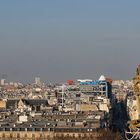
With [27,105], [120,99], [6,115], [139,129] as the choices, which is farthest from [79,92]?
[139,129]

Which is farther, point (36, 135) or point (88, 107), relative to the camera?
point (88, 107)

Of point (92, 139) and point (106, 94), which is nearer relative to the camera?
point (92, 139)

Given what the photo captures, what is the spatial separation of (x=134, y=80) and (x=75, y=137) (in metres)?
57.9

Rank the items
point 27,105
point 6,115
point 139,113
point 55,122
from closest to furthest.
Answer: point 139,113 < point 55,122 < point 6,115 < point 27,105

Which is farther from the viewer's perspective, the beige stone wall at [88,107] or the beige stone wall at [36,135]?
the beige stone wall at [88,107]

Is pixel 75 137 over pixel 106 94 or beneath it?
beneath

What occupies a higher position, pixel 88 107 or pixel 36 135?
pixel 88 107

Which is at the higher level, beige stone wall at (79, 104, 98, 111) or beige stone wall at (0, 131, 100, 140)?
beige stone wall at (79, 104, 98, 111)

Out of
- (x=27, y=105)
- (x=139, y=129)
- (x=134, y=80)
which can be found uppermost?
(x=27, y=105)

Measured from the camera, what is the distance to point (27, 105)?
108750 millimetres

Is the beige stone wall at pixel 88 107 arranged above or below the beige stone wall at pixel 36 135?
above

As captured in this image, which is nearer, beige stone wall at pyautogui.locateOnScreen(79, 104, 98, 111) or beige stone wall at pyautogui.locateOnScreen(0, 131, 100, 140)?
beige stone wall at pyautogui.locateOnScreen(0, 131, 100, 140)

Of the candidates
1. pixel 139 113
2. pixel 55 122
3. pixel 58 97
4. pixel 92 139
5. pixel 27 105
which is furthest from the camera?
pixel 58 97

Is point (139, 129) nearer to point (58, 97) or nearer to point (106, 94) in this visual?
point (106, 94)
